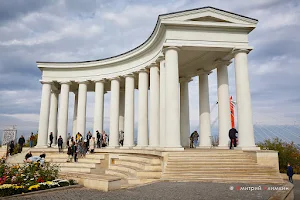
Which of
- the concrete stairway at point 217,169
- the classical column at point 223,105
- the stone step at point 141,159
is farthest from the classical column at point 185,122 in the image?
the concrete stairway at point 217,169

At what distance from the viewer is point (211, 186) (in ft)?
70.7

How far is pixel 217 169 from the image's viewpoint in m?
26.5

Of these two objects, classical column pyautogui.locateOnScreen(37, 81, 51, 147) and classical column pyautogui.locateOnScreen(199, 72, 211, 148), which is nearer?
classical column pyautogui.locateOnScreen(199, 72, 211, 148)

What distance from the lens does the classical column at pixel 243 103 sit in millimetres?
33062

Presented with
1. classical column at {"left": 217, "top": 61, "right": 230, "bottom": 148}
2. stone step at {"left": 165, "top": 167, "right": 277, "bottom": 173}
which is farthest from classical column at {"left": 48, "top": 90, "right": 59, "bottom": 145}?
stone step at {"left": 165, "top": 167, "right": 277, "bottom": 173}

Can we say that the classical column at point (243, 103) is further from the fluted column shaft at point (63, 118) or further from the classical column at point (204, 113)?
the fluted column shaft at point (63, 118)

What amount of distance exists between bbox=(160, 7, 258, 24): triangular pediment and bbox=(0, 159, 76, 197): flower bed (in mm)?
24363

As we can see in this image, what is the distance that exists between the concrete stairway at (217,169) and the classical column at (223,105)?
30.3ft

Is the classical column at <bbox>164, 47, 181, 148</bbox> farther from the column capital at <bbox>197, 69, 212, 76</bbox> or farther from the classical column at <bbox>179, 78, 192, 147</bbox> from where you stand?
the classical column at <bbox>179, 78, 192, 147</bbox>

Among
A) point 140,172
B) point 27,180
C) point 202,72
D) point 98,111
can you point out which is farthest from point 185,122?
point 27,180

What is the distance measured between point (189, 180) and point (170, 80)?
1351cm

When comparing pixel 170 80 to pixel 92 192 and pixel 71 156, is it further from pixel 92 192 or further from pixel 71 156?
pixel 71 156

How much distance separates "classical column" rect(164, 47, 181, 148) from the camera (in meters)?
31.7

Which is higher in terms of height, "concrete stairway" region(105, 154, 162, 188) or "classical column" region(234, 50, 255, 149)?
"classical column" region(234, 50, 255, 149)
